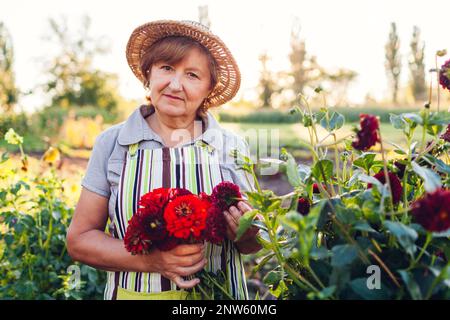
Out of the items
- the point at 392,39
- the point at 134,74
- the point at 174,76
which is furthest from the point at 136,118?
the point at 392,39

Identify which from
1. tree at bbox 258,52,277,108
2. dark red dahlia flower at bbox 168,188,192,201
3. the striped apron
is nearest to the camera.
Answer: dark red dahlia flower at bbox 168,188,192,201

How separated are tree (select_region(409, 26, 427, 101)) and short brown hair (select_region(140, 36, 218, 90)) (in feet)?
80.0

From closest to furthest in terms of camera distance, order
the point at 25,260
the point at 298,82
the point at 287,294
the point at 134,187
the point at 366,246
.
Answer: the point at 366,246 → the point at 287,294 → the point at 134,187 → the point at 25,260 → the point at 298,82

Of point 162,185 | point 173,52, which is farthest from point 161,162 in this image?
point 173,52

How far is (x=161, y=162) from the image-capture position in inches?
61.7

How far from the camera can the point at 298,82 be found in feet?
79.6

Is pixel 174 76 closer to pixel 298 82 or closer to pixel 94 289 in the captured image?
pixel 94 289

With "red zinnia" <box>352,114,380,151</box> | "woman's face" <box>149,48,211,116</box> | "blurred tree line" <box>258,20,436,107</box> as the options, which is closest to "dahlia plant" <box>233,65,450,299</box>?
"red zinnia" <box>352,114,380,151</box>

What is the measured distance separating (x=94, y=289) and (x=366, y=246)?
1.88m

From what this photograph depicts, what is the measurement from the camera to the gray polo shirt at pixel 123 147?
1563mm

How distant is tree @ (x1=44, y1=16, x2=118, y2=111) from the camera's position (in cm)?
2372

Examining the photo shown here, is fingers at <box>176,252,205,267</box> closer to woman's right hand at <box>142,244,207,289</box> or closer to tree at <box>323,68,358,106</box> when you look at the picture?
woman's right hand at <box>142,244,207,289</box>

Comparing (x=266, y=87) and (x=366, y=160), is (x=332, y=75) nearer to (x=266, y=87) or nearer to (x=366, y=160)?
(x=266, y=87)

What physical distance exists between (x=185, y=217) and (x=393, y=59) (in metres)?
29.0
